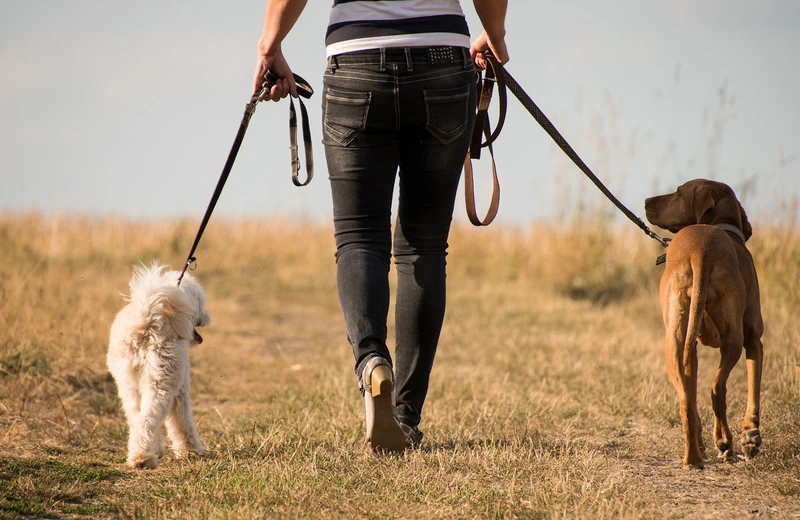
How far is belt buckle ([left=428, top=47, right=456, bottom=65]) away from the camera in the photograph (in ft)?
10.9

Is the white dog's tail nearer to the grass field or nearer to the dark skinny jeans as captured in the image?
the grass field

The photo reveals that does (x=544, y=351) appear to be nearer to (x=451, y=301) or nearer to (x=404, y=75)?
(x=451, y=301)

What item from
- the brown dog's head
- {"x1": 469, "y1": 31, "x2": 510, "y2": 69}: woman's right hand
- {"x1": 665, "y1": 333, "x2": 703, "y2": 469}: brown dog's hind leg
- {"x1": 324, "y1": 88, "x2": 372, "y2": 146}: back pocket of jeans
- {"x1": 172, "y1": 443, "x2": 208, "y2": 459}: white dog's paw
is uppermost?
{"x1": 469, "y1": 31, "x2": 510, "y2": 69}: woman's right hand

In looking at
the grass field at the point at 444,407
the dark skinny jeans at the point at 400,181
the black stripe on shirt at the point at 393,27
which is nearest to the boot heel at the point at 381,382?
the dark skinny jeans at the point at 400,181

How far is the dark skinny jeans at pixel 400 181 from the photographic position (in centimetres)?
332

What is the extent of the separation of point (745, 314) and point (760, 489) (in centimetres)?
81

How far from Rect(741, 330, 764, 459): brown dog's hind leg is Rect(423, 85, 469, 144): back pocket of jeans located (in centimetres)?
162

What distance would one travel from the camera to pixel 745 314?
12.3 feet

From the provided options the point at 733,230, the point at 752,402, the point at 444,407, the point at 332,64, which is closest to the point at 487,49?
the point at 332,64

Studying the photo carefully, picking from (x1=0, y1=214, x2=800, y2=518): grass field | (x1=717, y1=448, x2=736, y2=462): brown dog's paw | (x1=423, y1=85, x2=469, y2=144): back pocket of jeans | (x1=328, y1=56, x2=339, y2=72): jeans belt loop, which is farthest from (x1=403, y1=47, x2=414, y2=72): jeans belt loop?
(x1=717, y1=448, x2=736, y2=462): brown dog's paw

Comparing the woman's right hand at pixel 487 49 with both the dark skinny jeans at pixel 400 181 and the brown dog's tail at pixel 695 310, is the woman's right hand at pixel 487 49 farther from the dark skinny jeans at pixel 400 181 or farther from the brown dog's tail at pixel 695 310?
the brown dog's tail at pixel 695 310

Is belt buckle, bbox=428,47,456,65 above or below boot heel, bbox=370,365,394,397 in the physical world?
above

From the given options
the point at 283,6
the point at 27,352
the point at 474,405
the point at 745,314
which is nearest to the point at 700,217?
the point at 745,314

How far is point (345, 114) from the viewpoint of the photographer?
3369 millimetres
